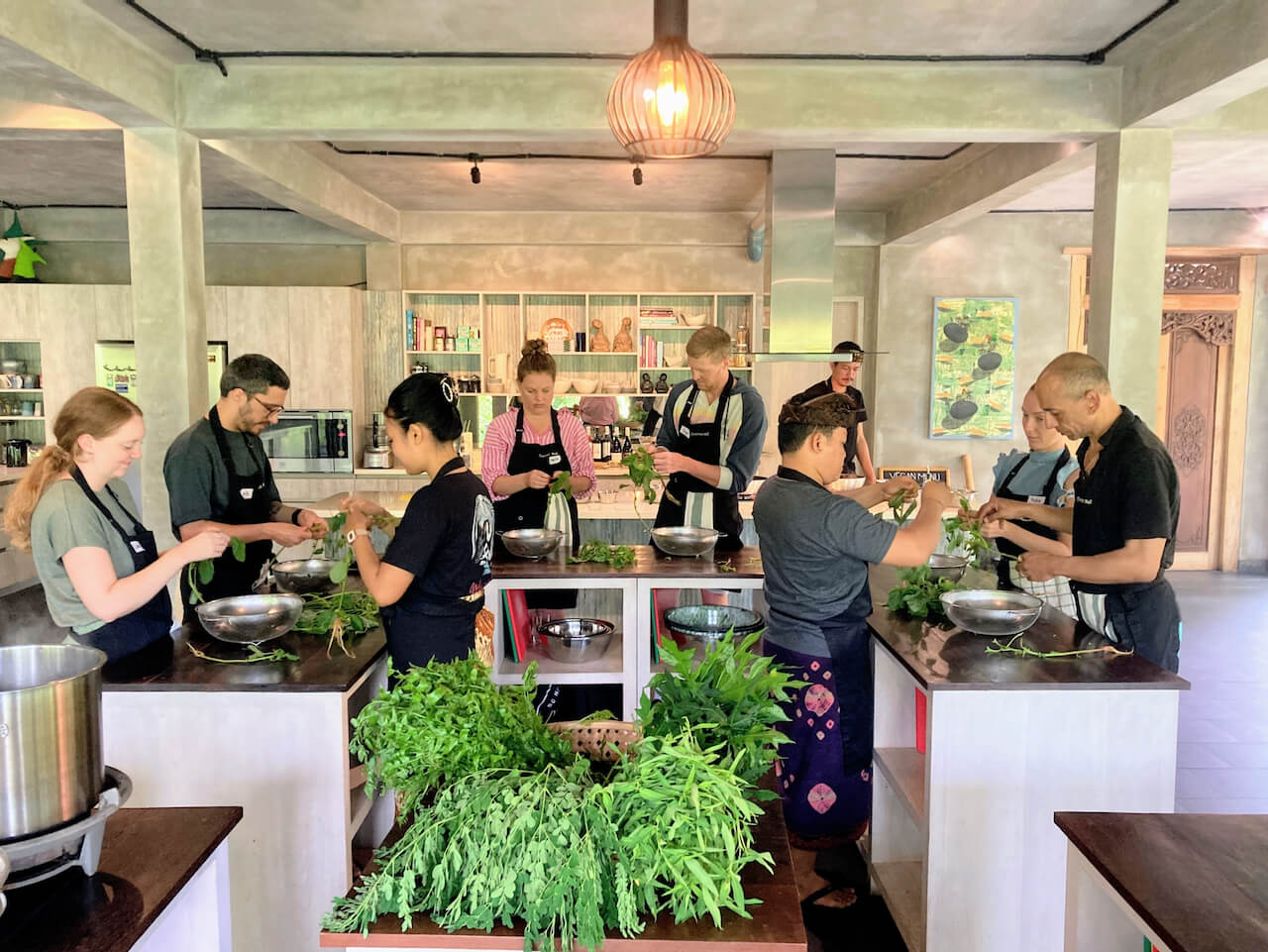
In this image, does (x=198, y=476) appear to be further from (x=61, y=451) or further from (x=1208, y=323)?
(x=1208, y=323)

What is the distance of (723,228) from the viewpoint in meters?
9.20

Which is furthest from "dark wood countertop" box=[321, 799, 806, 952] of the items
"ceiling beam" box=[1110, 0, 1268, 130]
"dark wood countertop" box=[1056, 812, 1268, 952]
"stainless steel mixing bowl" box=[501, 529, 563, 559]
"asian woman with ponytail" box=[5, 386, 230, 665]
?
"ceiling beam" box=[1110, 0, 1268, 130]

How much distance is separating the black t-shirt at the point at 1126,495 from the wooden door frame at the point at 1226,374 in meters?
6.77

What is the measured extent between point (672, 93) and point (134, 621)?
231cm

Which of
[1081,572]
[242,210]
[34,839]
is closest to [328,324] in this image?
[242,210]

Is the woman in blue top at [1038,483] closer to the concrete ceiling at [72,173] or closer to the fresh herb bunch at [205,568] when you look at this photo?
the fresh herb bunch at [205,568]

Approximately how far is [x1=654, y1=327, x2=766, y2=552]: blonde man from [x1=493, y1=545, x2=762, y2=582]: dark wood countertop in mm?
362

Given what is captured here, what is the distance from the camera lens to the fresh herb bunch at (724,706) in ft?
5.33

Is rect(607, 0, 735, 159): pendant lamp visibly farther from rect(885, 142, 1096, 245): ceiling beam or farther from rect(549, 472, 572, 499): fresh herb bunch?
rect(885, 142, 1096, 245): ceiling beam

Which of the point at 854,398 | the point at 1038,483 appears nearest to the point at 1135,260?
the point at 1038,483

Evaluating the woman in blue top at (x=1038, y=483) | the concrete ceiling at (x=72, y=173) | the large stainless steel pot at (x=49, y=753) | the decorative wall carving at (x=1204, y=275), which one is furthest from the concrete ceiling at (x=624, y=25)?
the decorative wall carving at (x=1204, y=275)

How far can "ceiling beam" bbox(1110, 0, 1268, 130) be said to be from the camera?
3861mm

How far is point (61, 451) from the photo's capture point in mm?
2598

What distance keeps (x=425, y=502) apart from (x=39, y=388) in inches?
320
